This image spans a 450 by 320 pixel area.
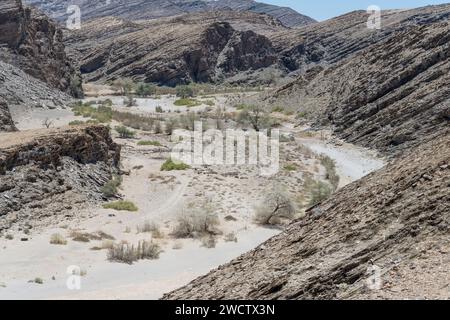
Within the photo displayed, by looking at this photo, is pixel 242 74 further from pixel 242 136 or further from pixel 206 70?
pixel 242 136

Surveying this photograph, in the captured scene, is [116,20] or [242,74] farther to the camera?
[116,20]

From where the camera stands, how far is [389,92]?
3516cm

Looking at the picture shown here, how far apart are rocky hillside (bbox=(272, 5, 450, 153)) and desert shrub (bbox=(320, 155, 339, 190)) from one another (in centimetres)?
367

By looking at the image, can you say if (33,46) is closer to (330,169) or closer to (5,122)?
(5,122)


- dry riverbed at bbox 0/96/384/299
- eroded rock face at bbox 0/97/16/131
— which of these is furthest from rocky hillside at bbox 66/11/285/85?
dry riverbed at bbox 0/96/384/299

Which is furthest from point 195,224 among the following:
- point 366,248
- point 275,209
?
point 366,248

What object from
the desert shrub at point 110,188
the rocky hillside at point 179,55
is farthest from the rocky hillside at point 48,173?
the rocky hillside at point 179,55

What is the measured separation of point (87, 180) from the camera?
19328 millimetres

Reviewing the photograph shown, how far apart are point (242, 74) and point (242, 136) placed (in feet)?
197

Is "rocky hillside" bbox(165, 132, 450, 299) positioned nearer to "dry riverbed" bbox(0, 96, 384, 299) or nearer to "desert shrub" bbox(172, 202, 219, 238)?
"dry riverbed" bbox(0, 96, 384, 299)

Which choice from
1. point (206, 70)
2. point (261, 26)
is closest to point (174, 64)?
point (206, 70)

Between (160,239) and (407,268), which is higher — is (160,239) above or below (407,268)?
below

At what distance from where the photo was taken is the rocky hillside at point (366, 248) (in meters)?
5.36
